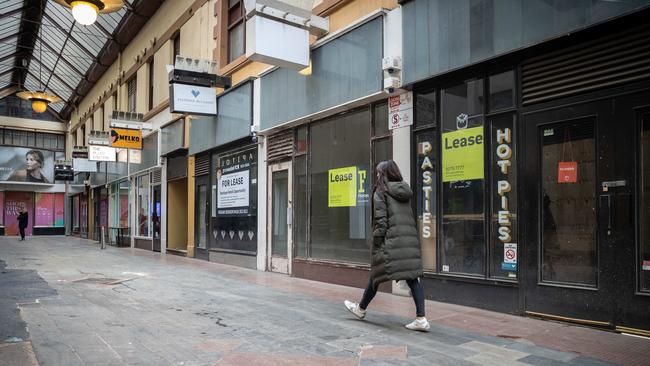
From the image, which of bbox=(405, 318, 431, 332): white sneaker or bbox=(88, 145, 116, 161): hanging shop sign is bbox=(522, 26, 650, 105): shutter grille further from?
bbox=(88, 145, 116, 161): hanging shop sign

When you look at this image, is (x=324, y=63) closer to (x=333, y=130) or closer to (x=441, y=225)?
(x=333, y=130)

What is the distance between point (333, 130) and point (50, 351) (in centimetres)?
637

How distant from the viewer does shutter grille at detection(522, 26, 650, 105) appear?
5398mm

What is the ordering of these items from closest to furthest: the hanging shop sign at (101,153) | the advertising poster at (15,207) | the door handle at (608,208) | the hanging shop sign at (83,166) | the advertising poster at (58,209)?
the door handle at (608,208), the hanging shop sign at (101,153), the hanging shop sign at (83,166), the advertising poster at (15,207), the advertising poster at (58,209)

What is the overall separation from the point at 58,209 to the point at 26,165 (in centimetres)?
399

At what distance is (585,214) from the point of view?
5855mm

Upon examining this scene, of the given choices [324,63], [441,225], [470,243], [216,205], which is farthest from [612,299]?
[216,205]

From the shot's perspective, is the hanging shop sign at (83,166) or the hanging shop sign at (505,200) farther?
the hanging shop sign at (83,166)

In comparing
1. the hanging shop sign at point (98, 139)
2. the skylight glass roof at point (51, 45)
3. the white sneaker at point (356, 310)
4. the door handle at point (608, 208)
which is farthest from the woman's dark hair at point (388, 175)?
the hanging shop sign at point (98, 139)

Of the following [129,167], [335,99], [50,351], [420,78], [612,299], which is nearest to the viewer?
[50,351]

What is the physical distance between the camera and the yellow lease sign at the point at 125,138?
20.5 m

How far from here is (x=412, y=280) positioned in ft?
18.5

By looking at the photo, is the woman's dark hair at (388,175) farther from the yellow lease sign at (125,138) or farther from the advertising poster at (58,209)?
the advertising poster at (58,209)

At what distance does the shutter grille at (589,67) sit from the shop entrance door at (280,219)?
6.00 meters
